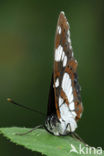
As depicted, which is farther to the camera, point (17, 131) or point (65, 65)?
point (65, 65)

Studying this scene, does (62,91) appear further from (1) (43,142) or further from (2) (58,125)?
(1) (43,142)

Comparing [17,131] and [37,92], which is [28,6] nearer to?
[37,92]

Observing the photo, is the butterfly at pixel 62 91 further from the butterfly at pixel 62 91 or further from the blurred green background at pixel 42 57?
the blurred green background at pixel 42 57

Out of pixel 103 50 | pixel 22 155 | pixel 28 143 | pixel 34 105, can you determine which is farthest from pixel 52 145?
pixel 103 50

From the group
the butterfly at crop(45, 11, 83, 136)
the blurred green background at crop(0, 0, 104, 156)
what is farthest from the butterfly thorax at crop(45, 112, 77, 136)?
the blurred green background at crop(0, 0, 104, 156)

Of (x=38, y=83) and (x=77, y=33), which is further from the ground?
(x=77, y=33)

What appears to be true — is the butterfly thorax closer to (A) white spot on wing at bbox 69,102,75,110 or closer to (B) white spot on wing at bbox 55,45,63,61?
(A) white spot on wing at bbox 69,102,75,110

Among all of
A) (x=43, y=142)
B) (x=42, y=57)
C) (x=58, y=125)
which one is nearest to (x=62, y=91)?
(x=58, y=125)
